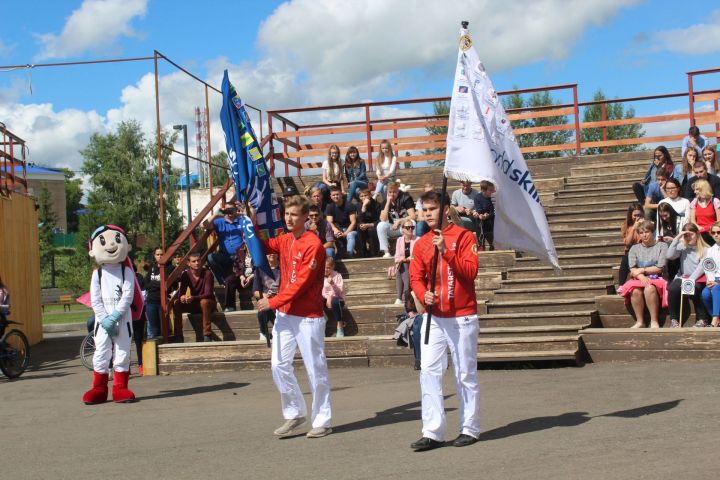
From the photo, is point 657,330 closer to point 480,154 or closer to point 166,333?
point 480,154

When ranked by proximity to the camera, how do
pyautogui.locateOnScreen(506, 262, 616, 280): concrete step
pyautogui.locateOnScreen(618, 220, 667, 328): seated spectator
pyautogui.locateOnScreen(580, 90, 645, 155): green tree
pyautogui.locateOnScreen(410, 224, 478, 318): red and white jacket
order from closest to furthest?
pyautogui.locateOnScreen(410, 224, 478, 318): red and white jacket < pyautogui.locateOnScreen(618, 220, 667, 328): seated spectator < pyautogui.locateOnScreen(506, 262, 616, 280): concrete step < pyautogui.locateOnScreen(580, 90, 645, 155): green tree

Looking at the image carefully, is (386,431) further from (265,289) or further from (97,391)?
(265,289)

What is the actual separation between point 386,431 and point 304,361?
895mm

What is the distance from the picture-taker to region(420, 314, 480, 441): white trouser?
22.4 feet

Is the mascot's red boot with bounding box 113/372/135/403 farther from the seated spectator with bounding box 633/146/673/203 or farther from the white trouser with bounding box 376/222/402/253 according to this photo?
the seated spectator with bounding box 633/146/673/203

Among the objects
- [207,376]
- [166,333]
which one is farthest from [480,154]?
[166,333]

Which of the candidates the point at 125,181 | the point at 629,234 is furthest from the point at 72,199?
the point at 629,234

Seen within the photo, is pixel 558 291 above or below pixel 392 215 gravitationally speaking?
below

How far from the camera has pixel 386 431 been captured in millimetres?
7680

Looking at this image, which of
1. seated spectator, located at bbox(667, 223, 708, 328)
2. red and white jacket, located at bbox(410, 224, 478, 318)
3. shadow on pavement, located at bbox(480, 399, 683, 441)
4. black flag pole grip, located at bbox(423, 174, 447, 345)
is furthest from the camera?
seated spectator, located at bbox(667, 223, 708, 328)

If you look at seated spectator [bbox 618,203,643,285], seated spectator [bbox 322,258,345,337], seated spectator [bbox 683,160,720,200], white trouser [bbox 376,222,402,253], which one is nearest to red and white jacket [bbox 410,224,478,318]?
seated spectator [bbox 322,258,345,337]

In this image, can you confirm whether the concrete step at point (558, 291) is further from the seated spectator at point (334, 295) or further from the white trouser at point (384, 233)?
the white trouser at point (384, 233)

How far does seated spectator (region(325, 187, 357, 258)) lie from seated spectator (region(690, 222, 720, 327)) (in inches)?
245

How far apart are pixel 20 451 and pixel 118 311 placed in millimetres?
2946
